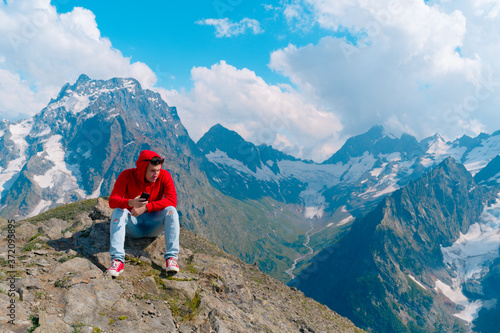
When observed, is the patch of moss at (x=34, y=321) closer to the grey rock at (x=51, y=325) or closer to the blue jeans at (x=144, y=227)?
the grey rock at (x=51, y=325)

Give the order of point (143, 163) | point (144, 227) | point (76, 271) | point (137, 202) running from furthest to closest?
point (144, 227) < point (143, 163) < point (137, 202) < point (76, 271)

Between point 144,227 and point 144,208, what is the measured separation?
1.59 metres

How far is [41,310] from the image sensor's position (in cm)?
691

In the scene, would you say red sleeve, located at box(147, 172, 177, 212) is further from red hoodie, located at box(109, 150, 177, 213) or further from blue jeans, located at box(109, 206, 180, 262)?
blue jeans, located at box(109, 206, 180, 262)

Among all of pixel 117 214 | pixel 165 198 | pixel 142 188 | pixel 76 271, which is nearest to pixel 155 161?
pixel 142 188

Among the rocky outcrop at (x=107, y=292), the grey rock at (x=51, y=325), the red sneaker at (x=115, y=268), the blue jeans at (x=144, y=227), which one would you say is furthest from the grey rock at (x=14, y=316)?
the blue jeans at (x=144, y=227)

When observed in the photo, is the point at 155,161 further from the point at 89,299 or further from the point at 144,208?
the point at 89,299

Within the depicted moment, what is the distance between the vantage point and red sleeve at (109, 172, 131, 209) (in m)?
10.1

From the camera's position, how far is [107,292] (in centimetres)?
858

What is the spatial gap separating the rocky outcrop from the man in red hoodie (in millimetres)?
860

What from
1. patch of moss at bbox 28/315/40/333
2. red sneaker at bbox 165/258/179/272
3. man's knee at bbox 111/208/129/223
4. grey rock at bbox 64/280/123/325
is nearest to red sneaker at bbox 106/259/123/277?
grey rock at bbox 64/280/123/325

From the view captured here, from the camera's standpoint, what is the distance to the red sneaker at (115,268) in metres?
9.27

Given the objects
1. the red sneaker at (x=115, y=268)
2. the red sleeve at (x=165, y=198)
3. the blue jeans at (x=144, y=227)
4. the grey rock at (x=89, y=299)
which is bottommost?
the grey rock at (x=89, y=299)

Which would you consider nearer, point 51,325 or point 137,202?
point 51,325
